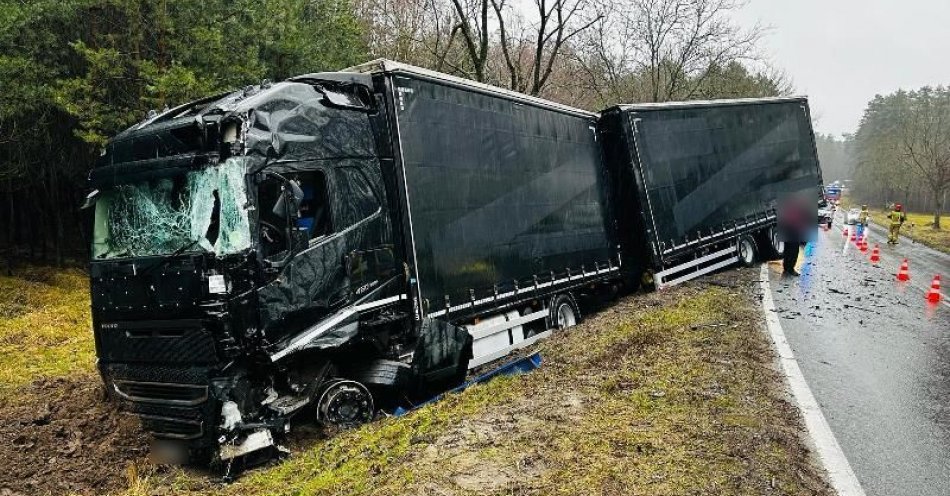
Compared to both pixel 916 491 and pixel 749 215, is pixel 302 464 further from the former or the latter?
pixel 749 215

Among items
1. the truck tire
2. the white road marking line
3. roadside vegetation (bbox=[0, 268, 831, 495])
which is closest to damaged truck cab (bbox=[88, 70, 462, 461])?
roadside vegetation (bbox=[0, 268, 831, 495])

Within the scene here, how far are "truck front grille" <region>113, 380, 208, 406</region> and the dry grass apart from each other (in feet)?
10.7

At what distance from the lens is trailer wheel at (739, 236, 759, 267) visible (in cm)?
1584

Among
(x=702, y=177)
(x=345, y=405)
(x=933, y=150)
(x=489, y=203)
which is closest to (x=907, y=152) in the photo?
(x=933, y=150)

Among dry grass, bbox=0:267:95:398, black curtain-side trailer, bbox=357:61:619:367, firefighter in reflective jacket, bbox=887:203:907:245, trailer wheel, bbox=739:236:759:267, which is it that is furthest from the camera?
firefighter in reflective jacket, bbox=887:203:907:245

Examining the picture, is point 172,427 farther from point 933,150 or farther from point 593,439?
point 933,150

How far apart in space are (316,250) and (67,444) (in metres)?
3.11

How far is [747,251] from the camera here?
16141 mm

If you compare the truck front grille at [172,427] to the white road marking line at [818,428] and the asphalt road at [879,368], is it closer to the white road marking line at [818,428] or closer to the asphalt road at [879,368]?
the white road marking line at [818,428]

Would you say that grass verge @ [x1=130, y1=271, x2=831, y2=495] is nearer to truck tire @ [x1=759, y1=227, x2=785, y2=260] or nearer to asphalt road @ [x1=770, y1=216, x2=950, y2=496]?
asphalt road @ [x1=770, y1=216, x2=950, y2=496]

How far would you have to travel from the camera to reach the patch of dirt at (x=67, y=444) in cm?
554

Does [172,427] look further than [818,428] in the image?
Yes

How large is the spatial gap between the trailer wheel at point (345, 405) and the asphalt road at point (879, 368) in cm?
422

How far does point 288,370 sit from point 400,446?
1.61 metres
